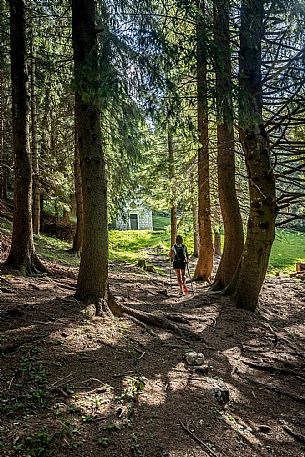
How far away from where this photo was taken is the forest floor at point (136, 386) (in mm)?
2951

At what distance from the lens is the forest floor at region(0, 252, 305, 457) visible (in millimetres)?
2951

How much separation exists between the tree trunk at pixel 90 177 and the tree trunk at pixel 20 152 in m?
2.77

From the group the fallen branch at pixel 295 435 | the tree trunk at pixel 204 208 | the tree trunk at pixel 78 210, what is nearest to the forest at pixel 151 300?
the fallen branch at pixel 295 435

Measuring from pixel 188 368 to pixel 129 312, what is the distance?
1693mm

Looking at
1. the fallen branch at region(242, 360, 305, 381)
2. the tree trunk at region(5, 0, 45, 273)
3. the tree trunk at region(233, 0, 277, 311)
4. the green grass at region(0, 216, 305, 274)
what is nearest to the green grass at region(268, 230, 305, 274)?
the green grass at region(0, 216, 305, 274)

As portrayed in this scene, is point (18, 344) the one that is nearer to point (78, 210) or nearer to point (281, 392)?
point (281, 392)

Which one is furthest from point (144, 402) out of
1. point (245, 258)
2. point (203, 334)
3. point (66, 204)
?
point (66, 204)

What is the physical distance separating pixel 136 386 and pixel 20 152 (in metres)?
6.03

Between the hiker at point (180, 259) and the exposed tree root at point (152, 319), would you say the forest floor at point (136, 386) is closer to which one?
the exposed tree root at point (152, 319)

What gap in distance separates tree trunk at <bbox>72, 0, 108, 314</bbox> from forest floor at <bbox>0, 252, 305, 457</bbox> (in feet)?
1.37

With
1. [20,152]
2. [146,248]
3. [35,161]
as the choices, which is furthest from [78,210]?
[146,248]

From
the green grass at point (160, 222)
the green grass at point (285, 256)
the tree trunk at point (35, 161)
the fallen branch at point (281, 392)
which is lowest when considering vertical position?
the green grass at point (285, 256)

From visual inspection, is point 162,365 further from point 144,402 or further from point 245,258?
point 245,258

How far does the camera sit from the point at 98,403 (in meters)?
3.39
